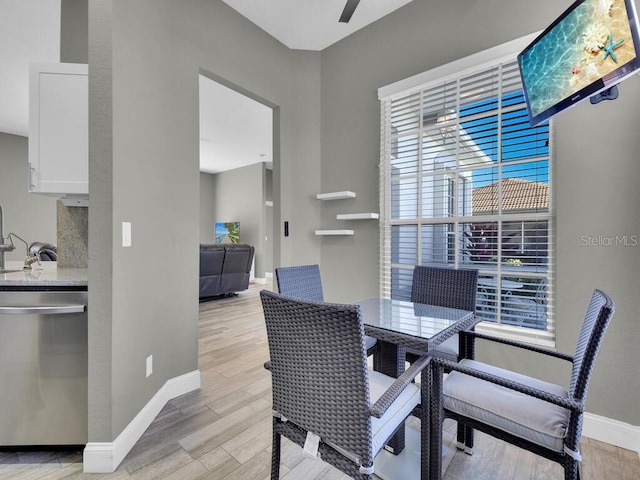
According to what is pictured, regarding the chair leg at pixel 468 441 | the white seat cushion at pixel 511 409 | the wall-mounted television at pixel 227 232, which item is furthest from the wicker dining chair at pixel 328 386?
the wall-mounted television at pixel 227 232

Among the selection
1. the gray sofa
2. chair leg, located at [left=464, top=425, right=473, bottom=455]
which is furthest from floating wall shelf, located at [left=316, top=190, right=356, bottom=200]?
the gray sofa

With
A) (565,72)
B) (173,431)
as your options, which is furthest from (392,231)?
(173,431)

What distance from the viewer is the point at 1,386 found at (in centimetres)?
159

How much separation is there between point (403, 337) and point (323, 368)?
463 millimetres

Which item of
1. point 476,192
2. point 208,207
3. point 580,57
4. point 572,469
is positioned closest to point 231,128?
point 208,207

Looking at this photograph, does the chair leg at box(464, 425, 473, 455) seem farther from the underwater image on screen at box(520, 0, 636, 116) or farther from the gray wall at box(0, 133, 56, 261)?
the gray wall at box(0, 133, 56, 261)

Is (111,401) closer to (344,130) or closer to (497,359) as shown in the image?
(497,359)

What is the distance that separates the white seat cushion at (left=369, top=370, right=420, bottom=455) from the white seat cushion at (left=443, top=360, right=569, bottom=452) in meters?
A: 0.15

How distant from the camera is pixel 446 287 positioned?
2.11 m

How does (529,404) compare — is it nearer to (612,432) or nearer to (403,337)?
(403,337)

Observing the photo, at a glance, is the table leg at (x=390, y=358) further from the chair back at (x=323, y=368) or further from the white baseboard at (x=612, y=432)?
the white baseboard at (x=612, y=432)

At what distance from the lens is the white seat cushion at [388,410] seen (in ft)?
3.62

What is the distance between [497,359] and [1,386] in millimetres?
2925

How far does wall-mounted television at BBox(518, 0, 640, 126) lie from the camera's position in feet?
4.06
